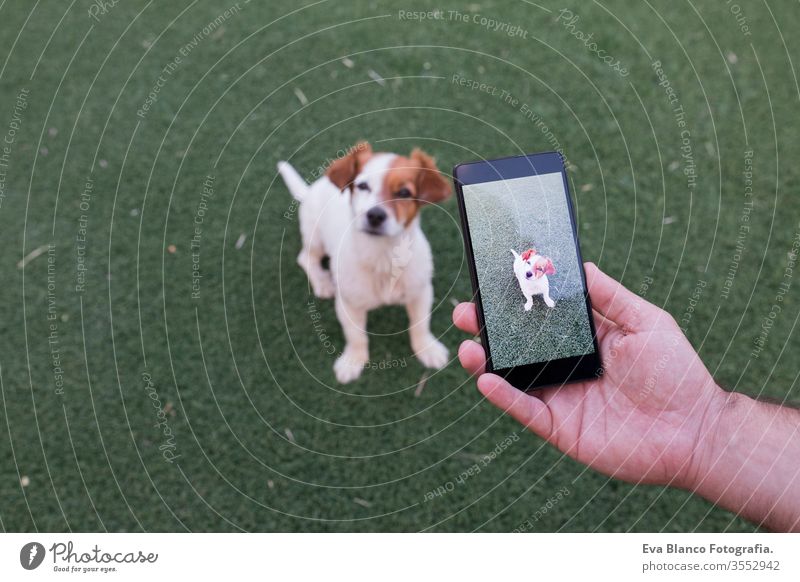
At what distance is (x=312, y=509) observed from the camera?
319 cm

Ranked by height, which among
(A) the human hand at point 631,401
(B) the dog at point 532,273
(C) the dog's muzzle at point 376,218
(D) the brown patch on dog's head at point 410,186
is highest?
(D) the brown patch on dog's head at point 410,186

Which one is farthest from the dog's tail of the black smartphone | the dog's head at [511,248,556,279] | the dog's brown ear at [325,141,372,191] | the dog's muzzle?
the dog's head at [511,248,556,279]

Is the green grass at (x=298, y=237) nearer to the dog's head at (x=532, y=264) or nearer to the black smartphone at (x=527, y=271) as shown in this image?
the black smartphone at (x=527, y=271)

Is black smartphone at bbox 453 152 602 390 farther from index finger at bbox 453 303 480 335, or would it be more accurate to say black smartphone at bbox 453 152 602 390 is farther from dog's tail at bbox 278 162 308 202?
dog's tail at bbox 278 162 308 202

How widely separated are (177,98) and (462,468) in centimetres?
272

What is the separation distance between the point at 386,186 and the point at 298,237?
1.09m

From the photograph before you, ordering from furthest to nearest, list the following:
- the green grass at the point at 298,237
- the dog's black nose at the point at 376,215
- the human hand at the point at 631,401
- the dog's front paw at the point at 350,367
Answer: the dog's front paw at the point at 350,367, the green grass at the point at 298,237, the dog's black nose at the point at 376,215, the human hand at the point at 631,401

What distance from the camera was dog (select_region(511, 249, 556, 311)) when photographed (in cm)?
254

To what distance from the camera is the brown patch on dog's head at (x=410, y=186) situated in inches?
107

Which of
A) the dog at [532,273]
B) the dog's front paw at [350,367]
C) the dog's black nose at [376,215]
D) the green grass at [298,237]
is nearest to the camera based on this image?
the dog at [532,273]

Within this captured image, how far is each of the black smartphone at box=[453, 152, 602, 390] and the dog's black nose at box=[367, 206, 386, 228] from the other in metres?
0.34

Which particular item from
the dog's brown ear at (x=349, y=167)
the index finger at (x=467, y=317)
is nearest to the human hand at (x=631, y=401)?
the index finger at (x=467, y=317)

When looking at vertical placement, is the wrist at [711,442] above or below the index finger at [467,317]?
below

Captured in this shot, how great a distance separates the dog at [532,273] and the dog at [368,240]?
0.50m
